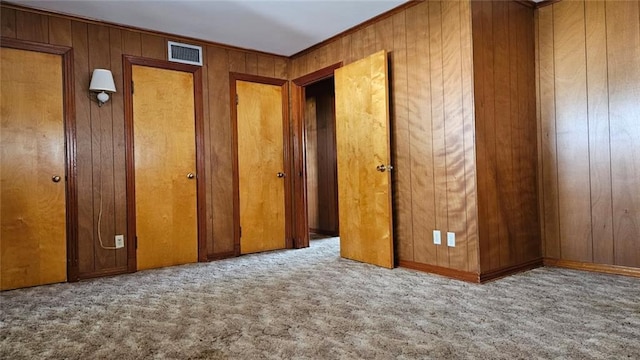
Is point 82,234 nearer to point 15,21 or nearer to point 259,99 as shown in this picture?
point 15,21

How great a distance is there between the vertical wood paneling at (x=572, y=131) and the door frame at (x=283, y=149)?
2813 mm

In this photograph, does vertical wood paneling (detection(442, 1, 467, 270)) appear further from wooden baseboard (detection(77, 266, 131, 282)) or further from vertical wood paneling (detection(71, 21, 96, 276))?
vertical wood paneling (detection(71, 21, 96, 276))

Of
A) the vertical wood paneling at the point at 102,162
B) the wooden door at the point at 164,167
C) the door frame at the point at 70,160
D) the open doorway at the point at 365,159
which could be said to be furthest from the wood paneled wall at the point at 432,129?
the door frame at the point at 70,160

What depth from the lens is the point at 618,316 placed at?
2.19 metres

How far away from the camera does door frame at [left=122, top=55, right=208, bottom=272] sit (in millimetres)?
3703

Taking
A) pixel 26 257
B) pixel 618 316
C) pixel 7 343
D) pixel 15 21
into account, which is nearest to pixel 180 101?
pixel 15 21

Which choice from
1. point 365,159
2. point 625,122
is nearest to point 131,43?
point 365,159

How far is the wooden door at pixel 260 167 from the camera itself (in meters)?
4.45

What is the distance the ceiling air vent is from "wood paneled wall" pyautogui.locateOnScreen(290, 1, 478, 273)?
5.93ft

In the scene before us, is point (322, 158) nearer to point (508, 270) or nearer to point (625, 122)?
point (508, 270)

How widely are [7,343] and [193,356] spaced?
107 cm

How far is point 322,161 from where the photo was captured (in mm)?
6004

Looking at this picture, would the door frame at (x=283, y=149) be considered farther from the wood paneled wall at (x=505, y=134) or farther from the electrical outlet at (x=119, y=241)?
the wood paneled wall at (x=505, y=134)

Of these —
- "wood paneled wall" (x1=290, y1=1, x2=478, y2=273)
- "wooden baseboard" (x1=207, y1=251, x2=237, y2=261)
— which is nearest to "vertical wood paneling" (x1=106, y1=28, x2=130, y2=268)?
"wooden baseboard" (x1=207, y1=251, x2=237, y2=261)
